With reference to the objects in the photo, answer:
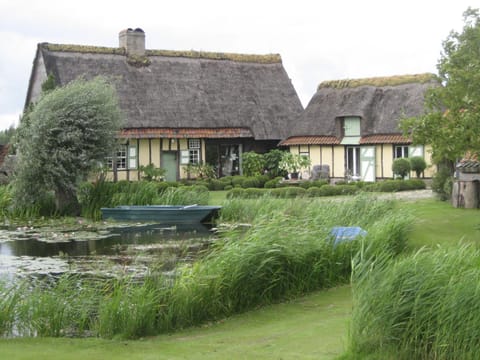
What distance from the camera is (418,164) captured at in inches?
1361

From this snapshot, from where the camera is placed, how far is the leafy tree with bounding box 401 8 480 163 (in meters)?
16.0

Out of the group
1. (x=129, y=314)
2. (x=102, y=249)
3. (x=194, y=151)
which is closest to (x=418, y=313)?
(x=129, y=314)

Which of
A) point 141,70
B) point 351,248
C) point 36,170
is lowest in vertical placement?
point 351,248

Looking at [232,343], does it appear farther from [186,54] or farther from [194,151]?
[186,54]

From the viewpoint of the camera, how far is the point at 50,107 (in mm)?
24734

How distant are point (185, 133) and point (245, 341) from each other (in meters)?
30.4

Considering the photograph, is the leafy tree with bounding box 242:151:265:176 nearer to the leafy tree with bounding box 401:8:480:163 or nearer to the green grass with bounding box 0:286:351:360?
the leafy tree with bounding box 401:8:480:163

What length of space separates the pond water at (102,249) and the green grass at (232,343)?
1.65m

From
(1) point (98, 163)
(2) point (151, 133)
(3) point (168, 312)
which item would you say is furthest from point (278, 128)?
(3) point (168, 312)

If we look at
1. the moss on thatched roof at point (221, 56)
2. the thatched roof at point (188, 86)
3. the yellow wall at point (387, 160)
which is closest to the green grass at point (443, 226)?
the yellow wall at point (387, 160)

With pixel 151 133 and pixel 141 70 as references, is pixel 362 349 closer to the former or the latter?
pixel 151 133

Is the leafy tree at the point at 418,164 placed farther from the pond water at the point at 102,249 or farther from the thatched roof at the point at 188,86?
the pond water at the point at 102,249

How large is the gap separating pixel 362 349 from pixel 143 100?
106 feet

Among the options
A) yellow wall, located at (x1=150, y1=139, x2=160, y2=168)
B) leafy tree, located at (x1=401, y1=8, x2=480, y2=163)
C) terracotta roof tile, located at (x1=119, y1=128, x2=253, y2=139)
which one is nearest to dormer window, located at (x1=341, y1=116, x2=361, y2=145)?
terracotta roof tile, located at (x1=119, y1=128, x2=253, y2=139)
